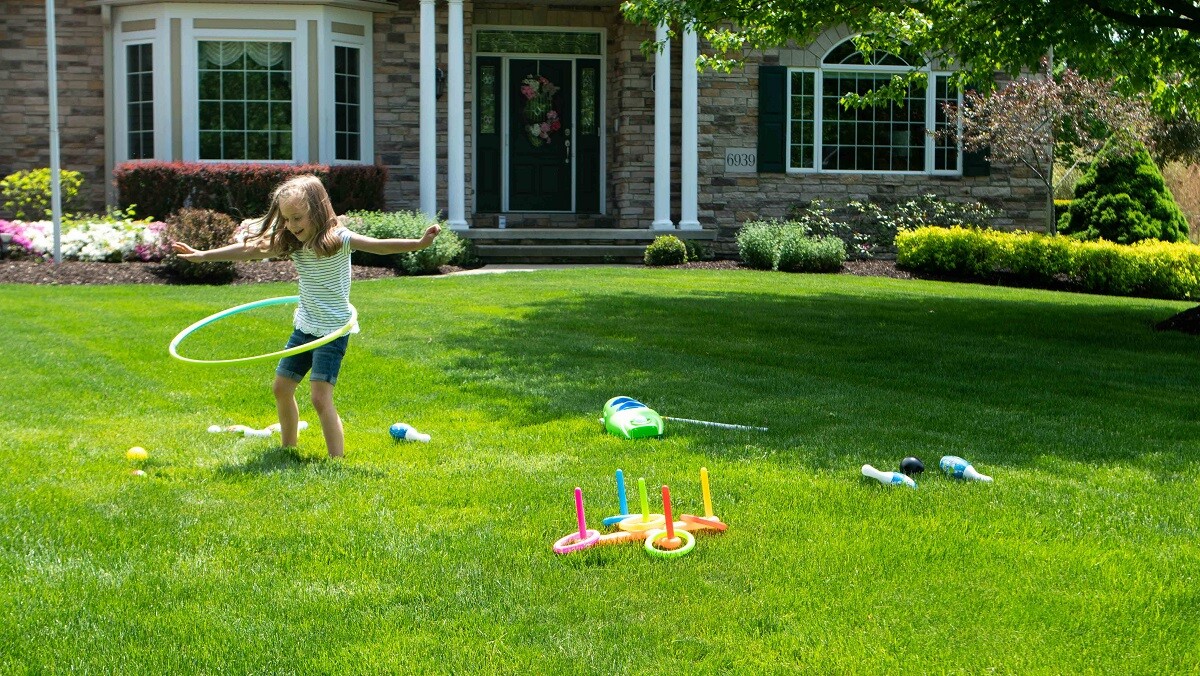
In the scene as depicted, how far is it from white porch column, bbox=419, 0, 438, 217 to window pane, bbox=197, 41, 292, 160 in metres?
1.82

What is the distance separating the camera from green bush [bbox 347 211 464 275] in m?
15.0

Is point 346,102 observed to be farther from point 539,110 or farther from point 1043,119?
point 1043,119

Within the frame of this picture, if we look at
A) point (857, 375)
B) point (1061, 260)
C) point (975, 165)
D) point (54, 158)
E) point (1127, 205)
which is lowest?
point (857, 375)

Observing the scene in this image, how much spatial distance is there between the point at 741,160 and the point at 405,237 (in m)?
5.47

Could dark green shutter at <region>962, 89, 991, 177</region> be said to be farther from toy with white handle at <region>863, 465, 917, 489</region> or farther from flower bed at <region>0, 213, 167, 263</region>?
toy with white handle at <region>863, 465, 917, 489</region>

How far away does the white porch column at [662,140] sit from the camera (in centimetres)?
1739

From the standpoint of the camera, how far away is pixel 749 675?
127 inches

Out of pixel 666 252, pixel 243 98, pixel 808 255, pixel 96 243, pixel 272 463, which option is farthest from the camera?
pixel 243 98

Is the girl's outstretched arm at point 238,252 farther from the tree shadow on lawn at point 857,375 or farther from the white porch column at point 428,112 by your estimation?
the white porch column at point 428,112

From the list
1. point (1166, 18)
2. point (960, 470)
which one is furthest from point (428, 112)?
point (960, 470)

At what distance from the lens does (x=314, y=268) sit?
559cm

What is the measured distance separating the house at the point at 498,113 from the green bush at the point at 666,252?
0.63 metres

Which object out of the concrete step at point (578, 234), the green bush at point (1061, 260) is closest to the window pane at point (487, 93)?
the concrete step at point (578, 234)

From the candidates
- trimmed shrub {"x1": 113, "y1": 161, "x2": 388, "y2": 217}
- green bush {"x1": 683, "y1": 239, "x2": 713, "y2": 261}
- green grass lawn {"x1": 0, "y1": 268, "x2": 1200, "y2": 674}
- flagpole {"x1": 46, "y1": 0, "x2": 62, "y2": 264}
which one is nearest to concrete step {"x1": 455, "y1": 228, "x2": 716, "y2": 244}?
green bush {"x1": 683, "y1": 239, "x2": 713, "y2": 261}
